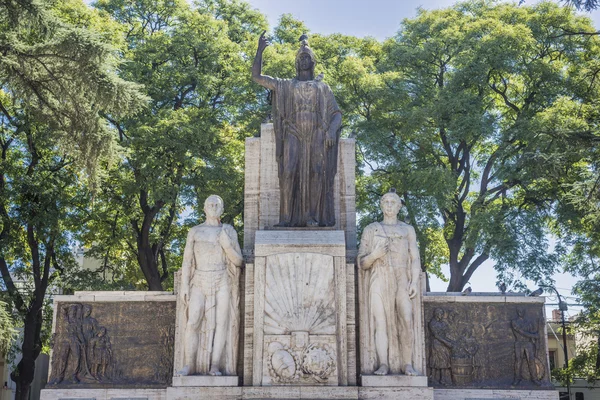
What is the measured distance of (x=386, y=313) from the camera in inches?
444

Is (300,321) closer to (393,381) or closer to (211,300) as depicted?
(211,300)

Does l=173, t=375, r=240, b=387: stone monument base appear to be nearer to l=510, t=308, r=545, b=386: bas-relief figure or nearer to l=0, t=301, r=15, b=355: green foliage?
l=510, t=308, r=545, b=386: bas-relief figure

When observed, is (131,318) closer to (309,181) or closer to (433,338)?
(309,181)

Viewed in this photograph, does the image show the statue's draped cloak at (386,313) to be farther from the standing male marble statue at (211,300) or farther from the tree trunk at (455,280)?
the tree trunk at (455,280)

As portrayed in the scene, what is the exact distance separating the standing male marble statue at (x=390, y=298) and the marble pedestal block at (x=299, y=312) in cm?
31

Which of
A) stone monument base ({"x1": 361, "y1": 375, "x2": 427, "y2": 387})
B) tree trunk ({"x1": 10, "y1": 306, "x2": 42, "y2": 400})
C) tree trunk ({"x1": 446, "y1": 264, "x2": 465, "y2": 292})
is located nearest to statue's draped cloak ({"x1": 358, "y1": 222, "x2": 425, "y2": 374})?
stone monument base ({"x1": 361, "y1": 375, "x2": 427, "y2": 387})

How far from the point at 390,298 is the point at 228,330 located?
2406mm

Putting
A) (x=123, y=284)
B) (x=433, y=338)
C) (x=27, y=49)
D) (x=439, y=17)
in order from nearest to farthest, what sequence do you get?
1. (x=433, y=338)
2. (x=27, y=49)
3. (x=123, y=284)
4. (x=439, y=17)

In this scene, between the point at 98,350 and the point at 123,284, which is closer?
the point at 98,350

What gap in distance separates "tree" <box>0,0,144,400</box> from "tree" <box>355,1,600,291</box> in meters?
8.59

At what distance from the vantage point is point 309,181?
12039mm

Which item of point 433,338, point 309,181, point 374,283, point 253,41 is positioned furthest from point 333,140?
point 253,41

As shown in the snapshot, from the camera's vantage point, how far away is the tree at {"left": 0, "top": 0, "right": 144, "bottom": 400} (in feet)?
57.6

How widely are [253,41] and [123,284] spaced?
9643mm
